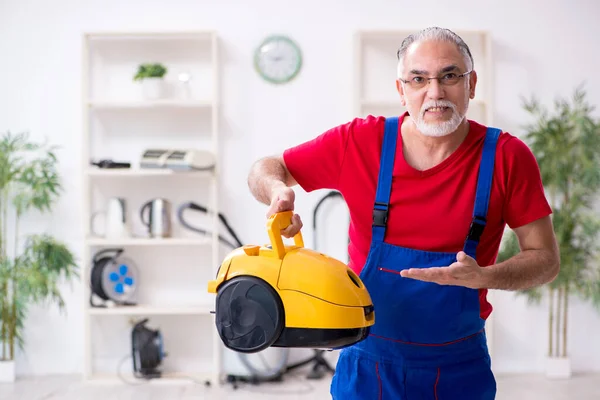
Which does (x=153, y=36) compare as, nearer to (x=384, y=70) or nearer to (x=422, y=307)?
(x=384, y=70)

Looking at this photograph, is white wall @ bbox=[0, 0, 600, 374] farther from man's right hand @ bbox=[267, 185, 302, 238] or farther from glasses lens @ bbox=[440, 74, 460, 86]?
man's right hand @ bbox=[267, 185, 302, 238]

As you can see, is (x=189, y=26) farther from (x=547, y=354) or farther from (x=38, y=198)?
(x=547, y=354)

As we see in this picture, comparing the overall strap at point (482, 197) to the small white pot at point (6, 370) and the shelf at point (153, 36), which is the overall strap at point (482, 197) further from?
the small white pot at point (6, 370)

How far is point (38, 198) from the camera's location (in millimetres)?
4363

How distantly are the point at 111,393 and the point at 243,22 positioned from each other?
7.56 feet

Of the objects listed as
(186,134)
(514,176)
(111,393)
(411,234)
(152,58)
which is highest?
(152,58)

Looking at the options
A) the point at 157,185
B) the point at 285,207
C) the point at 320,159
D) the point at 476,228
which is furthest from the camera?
the point at 157,185

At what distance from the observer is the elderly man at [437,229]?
5.35 ft

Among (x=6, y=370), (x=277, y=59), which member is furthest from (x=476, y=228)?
(x=6, y=370)

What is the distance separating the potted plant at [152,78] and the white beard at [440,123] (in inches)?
120

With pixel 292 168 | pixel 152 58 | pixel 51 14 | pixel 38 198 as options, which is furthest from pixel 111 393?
pixel 292 168

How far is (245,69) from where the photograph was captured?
15.6 ft

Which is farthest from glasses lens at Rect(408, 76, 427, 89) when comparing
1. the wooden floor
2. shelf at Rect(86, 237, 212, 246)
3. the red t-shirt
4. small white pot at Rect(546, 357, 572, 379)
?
small white pot at Rect(546, 357, 572, 379)

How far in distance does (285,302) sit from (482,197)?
526 mm
